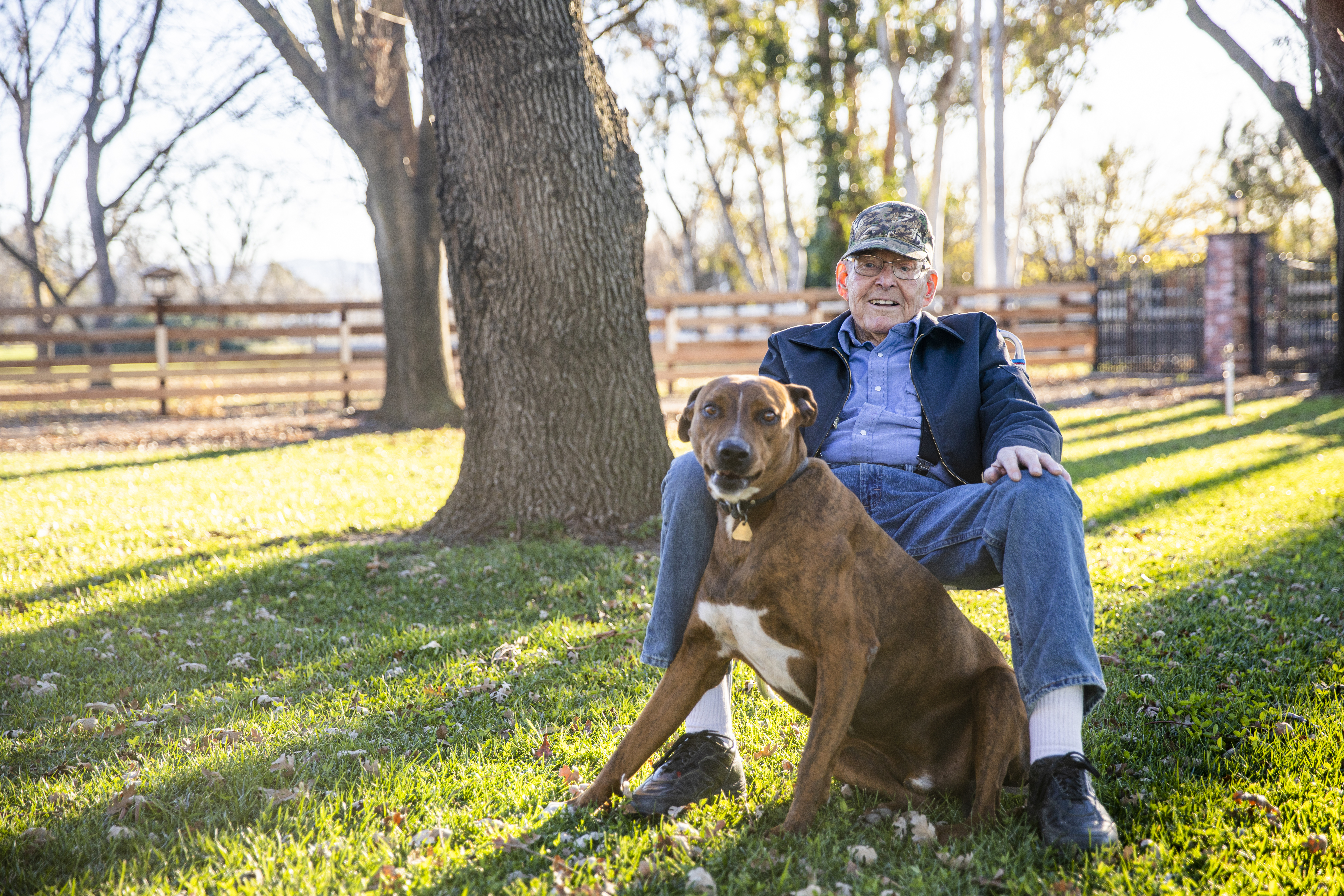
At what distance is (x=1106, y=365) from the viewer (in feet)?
60.8

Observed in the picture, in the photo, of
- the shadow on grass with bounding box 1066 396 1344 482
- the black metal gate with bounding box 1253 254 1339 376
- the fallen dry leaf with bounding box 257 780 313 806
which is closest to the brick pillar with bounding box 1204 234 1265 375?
the black metal gate with bounding box 1253 254 1339 376

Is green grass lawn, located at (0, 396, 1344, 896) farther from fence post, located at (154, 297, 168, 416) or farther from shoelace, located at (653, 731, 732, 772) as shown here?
fence post, located at (154, 297, 168, 416)

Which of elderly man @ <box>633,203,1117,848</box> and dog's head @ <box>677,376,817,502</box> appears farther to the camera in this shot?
elderly man @ <box>633,203,1117,848</box>

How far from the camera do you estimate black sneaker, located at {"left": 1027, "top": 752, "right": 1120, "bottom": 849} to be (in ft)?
7.48

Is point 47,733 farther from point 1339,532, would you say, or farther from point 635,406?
point 1339,532

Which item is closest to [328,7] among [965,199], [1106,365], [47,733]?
[47,733]

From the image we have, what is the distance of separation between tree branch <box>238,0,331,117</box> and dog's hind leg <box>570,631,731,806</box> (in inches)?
363

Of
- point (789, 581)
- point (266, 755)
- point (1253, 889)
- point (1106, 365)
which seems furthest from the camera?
point (1106, 365)

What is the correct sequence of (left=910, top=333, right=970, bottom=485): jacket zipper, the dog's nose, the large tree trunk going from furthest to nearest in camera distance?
1. the large tree trunk
2. (left=910, top=333, right=970, bottom=485): jacket zipper
3. the dog's nose

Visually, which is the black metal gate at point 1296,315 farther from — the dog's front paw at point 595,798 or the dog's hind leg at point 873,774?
the dog's front paw at point 595,798

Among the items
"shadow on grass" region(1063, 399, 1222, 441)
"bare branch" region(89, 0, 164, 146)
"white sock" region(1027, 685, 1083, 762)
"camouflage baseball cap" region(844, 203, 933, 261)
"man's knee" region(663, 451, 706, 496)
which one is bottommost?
"white sock" region(1027, 685, 1083, 762)

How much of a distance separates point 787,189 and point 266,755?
85.6 feet

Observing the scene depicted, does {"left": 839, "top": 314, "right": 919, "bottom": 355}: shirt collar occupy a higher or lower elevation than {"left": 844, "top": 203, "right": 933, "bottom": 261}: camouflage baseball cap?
lower

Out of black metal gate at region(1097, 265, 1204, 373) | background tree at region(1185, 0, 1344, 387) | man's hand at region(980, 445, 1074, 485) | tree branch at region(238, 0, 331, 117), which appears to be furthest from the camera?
black metal gate at region(1097, 265, 1204, 373)
